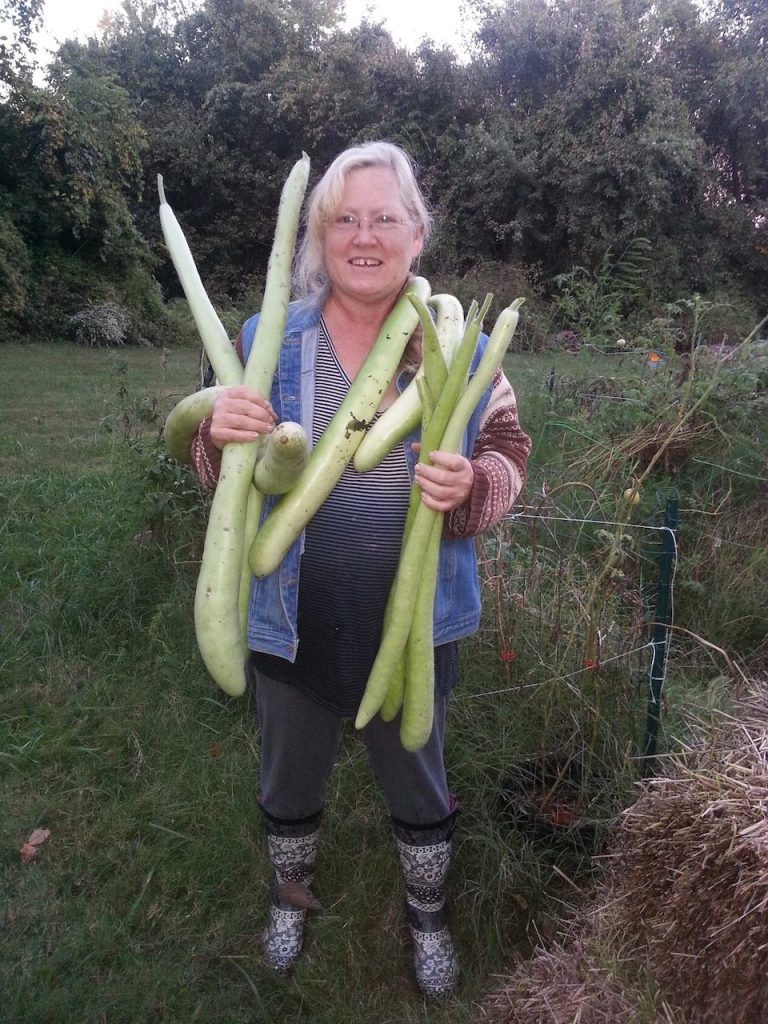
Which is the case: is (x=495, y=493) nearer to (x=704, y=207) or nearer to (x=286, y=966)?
(x=286, y=966)

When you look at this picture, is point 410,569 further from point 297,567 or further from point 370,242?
point 370,242

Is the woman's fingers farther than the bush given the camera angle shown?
No

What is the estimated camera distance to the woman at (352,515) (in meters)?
1.72

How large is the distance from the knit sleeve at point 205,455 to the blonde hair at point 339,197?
0.45 m

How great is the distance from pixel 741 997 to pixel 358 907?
1.36 meters

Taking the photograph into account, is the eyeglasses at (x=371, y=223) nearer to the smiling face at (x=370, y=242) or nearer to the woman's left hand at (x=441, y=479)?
the smiling face at (x=370, y=242)

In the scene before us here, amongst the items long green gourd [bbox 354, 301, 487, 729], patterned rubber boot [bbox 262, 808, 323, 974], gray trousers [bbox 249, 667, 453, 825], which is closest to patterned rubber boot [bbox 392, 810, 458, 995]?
gray trousers [bbox 249, 667, 453, 825]

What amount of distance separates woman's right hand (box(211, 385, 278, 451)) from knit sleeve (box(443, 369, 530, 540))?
47 centimetres

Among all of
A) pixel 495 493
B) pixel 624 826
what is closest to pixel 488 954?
pixel 624 826

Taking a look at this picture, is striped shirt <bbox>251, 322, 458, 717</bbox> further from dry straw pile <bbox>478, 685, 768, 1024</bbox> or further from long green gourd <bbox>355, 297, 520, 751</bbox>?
dry straw pile <bbox>478, 685, 768, 1024</bbox>

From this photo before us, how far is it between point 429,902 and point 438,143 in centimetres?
1587

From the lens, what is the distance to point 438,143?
51.2 feet

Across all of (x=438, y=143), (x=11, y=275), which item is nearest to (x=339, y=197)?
(x=11, y=275)

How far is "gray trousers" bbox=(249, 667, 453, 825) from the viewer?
6.38 ft
